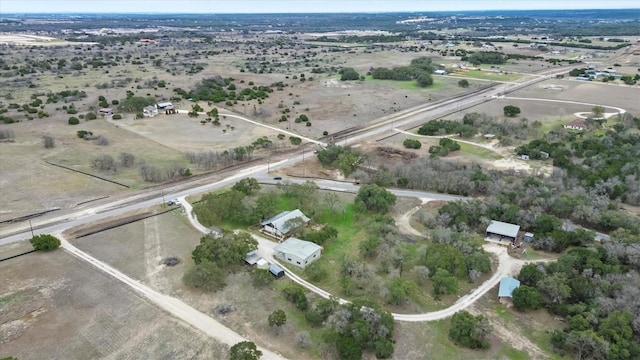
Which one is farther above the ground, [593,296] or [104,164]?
[104,164]

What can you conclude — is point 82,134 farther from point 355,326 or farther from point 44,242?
point 355,326

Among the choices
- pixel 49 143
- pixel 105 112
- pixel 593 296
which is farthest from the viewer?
pixel 105 112

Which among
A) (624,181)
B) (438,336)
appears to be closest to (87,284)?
(438,336)

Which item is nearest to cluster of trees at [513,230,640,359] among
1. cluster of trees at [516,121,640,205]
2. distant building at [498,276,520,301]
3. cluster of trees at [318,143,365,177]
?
distant building at [498,276,520,301]

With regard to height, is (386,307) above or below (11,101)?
below

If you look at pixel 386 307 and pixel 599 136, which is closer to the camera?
pixel 386 307

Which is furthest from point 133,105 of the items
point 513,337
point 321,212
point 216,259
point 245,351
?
point 513,337

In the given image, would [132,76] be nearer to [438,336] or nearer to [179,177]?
[179,177]
